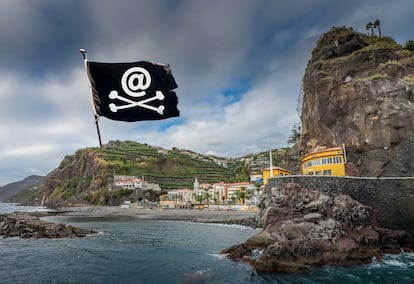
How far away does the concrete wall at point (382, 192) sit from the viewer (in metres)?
30.7

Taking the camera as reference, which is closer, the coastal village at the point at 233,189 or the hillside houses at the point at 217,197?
the coastal village at the point at 233,189

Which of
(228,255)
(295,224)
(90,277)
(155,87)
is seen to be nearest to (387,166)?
(295,224)

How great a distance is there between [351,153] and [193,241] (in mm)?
26846

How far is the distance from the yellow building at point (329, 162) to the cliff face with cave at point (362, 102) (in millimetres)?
1817

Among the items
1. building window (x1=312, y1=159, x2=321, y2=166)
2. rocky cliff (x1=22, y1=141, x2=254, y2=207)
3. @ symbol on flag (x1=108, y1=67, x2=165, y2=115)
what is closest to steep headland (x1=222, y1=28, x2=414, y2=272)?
building window (x1=312, y1=159, x2=321, y2=166)

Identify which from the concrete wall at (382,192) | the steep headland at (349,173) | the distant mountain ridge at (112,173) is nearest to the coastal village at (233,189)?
the steep headland at (349,173)

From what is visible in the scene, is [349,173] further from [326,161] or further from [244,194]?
[244,194]

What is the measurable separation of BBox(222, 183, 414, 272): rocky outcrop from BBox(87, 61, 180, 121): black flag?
17990 mm

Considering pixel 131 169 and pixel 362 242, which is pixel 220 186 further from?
pixel 362 242

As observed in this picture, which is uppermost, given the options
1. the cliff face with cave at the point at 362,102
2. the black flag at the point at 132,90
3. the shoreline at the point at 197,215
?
the cliff face with cave at the point at 362,102

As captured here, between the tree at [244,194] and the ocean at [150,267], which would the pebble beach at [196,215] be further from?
the ocean at [150,267]

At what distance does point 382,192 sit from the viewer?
3155cm

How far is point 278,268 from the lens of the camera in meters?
21.9

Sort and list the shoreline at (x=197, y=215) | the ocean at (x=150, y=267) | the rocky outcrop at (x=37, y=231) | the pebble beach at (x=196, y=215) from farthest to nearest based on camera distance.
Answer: the pebble beach at (x=196, y=215), the shoreline at (x=197, y=215), the rocky outcrop at (x=37, y=231), the ocean at (x=150, y=267)
